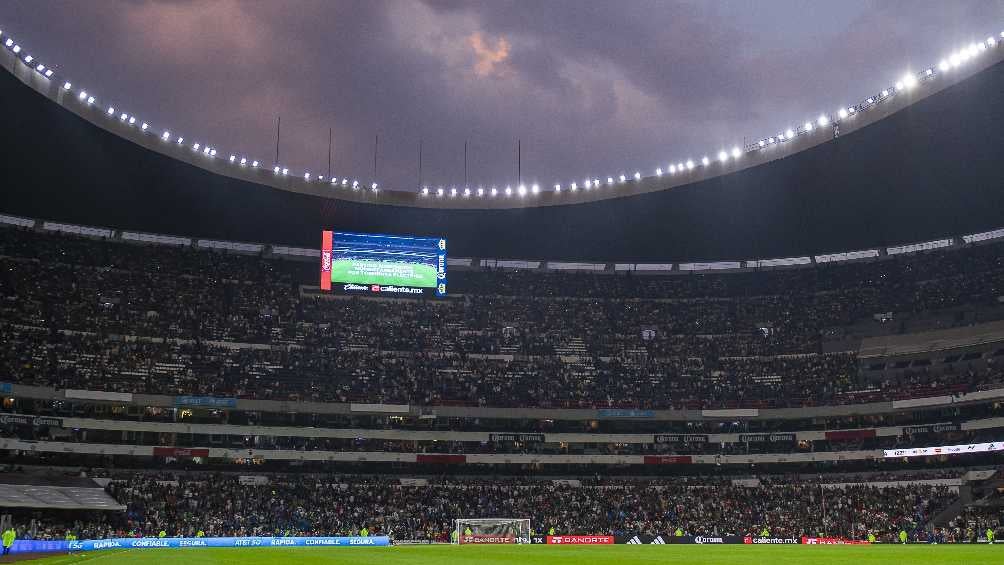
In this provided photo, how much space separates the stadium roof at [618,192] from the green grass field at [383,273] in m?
6.16

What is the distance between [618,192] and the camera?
67.2 m

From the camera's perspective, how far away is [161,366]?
62.0m

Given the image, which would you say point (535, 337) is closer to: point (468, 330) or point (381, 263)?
point (468, 330)

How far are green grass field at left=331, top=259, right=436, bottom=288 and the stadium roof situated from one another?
616 cm

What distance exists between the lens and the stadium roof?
5078 cm

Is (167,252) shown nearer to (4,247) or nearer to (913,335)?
(4,247)

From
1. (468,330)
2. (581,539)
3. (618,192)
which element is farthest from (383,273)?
(581,539)

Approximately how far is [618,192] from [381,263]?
19.2m

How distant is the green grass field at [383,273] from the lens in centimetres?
6456

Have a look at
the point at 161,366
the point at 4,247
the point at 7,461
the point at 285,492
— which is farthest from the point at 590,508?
the point at 4,247

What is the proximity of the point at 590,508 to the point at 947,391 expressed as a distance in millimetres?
26365

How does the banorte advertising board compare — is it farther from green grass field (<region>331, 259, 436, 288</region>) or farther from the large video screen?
green grass field (<region>331, 259, 436, 288</region>)

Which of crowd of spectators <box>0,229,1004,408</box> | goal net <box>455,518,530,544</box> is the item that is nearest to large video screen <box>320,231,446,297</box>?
crowd of spectators <box>0,229,1004,408</box>

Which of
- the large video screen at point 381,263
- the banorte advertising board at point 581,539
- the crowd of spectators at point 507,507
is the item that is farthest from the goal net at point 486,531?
the large video screen at point 381,263
